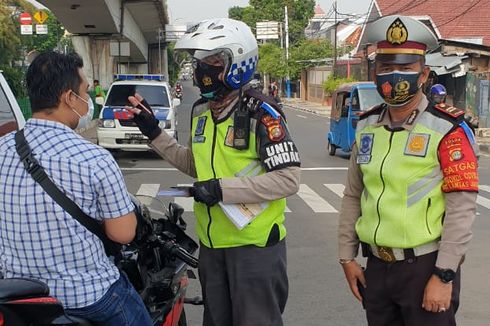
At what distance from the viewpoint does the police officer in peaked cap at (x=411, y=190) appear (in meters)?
2.40

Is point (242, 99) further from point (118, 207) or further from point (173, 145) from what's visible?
point (118, 207)

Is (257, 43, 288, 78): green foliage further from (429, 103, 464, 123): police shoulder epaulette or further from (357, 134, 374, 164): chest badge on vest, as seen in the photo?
(429, 103, 464, 123): police shoulder epaulette

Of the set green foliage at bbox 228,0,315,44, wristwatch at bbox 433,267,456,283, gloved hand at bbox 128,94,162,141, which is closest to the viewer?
wristwatch at bbox 433,267,456,283

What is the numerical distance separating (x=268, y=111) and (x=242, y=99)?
146 millimetres

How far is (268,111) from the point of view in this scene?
283 cm

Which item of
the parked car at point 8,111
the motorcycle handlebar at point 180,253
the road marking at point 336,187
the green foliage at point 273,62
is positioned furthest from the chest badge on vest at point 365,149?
the green foliage at point 273,62

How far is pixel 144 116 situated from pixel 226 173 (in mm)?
566

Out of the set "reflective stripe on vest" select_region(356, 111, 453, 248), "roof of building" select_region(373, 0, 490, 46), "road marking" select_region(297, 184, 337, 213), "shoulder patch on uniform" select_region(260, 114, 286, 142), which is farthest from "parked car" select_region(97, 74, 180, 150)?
"roof of building" select_region(373, 0, 490, 46)

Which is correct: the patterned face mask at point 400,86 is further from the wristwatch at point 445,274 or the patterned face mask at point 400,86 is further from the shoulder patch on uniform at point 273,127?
the wristwatch at point 445,274

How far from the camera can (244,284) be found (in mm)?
2842

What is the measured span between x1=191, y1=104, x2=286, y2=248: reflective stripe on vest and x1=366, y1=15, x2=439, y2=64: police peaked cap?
66cm

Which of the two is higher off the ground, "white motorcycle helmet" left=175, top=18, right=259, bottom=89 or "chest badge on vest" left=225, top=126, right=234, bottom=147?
"white motorcycle helmet" left=175, top=18, right=259, bottom=89

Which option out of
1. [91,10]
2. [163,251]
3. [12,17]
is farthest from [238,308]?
[12,17]

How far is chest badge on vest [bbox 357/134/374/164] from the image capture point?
8.64 ft
